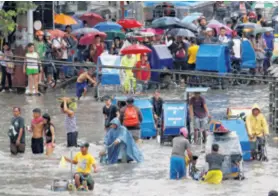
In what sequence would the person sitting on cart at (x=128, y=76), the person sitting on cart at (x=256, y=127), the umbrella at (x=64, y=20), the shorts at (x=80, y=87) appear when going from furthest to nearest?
the umbrella at (x=64, y=20), the person sitting on cart at (x=128, y=76), the shorts at (x=80, y=87), the person sitting on cart at (x=256, y=127)

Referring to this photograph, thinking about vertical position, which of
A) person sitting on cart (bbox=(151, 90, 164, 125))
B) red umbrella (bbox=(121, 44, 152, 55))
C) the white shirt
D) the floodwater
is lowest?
the floodwater

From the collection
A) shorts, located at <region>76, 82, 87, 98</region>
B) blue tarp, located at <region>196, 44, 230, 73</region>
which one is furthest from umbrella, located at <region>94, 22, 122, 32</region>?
shorts, located at <region>76, 82, 87, 98</region>

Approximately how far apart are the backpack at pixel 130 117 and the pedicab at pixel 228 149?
9.32ft

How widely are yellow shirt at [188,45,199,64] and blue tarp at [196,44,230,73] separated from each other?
0.61m

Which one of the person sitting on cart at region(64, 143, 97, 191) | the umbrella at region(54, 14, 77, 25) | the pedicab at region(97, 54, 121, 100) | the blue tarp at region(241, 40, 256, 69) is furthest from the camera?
the umbrella at region(54, 14, 77, 25)

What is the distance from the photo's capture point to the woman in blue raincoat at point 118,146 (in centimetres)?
2714

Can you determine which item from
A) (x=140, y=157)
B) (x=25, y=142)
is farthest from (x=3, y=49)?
(x=140, y=157)

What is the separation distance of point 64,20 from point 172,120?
48.8 feet

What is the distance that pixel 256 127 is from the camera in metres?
27.7

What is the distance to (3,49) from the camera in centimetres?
3850

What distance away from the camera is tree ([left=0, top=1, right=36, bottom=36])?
1405 inches

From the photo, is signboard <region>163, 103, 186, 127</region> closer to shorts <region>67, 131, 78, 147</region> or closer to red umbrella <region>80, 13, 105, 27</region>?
shorts <region>67, 131, 78, 147</region>

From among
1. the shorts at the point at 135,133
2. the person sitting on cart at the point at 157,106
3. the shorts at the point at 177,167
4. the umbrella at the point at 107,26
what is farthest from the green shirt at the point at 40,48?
the shorts at the point at 177,167

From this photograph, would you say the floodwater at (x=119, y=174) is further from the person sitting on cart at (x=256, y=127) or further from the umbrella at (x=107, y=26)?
the umbrella at (x=107, y=26)
